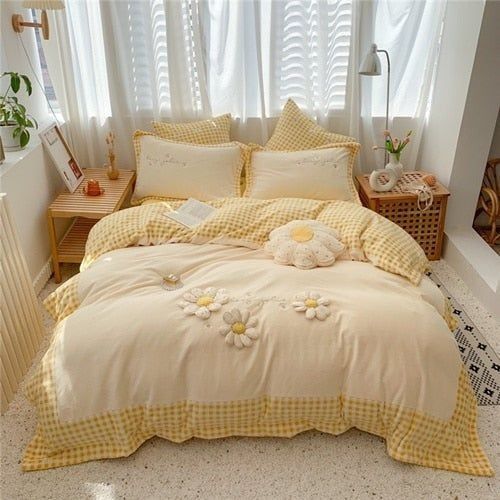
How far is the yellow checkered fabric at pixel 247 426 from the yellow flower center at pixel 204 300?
35 centimetres

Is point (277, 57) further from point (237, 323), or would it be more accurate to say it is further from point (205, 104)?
point (237, 323)

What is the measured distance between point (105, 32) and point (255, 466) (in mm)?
2428

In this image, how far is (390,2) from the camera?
306cm

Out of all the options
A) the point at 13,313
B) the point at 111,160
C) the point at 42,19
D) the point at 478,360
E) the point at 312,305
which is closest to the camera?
the point at 312,305

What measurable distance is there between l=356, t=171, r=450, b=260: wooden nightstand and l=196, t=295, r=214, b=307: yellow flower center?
137cm

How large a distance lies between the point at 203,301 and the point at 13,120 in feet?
4.85

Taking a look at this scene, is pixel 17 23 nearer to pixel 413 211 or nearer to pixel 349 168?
pixel 349 168

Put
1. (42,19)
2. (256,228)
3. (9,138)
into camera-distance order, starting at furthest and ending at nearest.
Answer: (42,19) → (9,138) → (256,228)

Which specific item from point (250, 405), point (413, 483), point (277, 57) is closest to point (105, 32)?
point (277, 57)

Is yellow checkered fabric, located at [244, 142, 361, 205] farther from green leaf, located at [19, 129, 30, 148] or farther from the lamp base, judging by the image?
the lamp base

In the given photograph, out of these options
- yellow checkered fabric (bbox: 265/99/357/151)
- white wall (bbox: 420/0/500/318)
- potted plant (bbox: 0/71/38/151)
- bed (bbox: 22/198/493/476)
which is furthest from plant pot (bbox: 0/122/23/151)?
white wall (bbox: 420/0/500/318)

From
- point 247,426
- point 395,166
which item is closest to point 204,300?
point 247,426

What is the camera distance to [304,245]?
2289 mm

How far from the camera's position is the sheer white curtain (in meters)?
3.05
